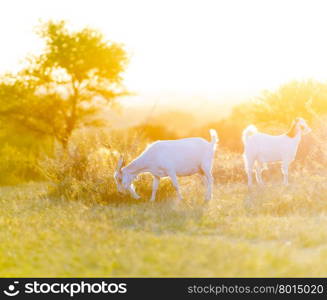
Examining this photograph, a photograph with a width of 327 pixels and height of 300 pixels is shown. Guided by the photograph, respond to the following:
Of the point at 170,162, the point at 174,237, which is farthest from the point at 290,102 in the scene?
the point at 174,237

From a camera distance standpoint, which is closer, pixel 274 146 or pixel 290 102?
pixel 274 146

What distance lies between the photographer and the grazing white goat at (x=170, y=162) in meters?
12.3

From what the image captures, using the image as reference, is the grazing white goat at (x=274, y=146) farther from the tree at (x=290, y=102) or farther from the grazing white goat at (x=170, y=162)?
the tree at (x=290, y=102)

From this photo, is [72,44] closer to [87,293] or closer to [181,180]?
[181,180]

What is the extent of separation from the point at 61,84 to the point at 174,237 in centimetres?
2248

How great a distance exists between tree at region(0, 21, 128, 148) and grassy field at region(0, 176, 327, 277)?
16296 mm

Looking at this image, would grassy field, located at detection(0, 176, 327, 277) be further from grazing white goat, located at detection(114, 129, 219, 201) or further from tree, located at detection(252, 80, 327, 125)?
tree, located at detection(252, 80, 327, 125)

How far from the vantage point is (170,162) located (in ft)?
40.3

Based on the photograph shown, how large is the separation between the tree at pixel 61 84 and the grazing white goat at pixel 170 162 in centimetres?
1717

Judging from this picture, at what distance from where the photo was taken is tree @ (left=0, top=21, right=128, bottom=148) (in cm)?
2886

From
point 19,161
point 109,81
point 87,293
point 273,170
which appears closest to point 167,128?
point 109,81

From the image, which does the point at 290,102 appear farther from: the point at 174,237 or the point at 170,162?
the point at 174,237

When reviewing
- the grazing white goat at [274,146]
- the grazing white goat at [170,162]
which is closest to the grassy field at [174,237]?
the grazing white goat at [170,162]

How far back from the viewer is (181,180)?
15227 mm
